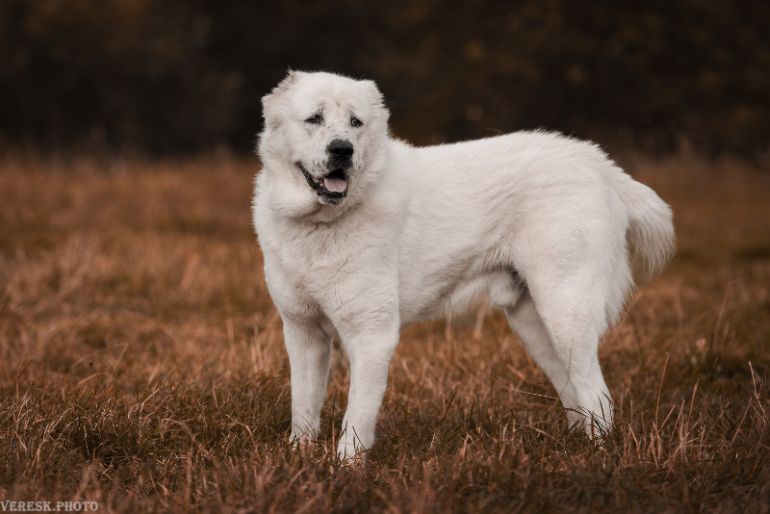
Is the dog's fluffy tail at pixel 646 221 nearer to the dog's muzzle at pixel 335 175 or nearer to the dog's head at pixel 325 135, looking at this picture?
the dog's head at pixel 325 135

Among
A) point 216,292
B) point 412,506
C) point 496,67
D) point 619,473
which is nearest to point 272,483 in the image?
point 412,506

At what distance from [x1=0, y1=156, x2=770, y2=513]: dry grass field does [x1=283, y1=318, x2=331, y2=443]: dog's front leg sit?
129mm

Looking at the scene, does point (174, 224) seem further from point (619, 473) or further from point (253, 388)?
point (619, 473)

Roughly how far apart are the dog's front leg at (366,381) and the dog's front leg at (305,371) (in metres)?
0.28

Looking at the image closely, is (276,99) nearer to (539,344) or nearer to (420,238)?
(420,238)

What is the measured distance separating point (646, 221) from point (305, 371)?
1731 millimetres

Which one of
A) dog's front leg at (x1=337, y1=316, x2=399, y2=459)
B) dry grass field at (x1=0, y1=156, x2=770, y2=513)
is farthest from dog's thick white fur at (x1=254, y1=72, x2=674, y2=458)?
dry grass field at (x1=0, y1=156, x2=770, y2=513)

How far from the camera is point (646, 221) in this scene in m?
4.43

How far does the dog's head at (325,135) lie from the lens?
12.2 ft

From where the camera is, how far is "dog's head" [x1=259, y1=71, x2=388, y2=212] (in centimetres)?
372

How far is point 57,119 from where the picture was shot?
20.5 meters

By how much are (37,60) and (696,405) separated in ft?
61.0

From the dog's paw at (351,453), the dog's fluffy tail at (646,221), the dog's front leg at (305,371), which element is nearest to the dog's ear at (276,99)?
the dog's front leg at (305,371)

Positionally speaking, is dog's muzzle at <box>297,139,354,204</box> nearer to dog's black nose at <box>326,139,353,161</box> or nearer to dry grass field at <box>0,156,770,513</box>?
dog's black nose at <box>326,139,353,161</box>
